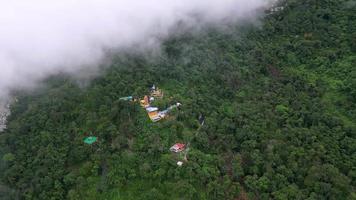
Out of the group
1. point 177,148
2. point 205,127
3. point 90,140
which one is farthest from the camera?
point 205,127

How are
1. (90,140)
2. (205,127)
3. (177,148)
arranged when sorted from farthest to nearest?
1. (205,127)
2. (90,140)
3. (177,148)

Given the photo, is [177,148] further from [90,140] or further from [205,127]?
[90,140]

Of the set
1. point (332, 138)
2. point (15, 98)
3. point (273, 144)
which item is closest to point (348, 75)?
point (332, 138)

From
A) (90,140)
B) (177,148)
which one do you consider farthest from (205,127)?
(90,140)

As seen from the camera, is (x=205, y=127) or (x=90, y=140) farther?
(x=205, y=127)

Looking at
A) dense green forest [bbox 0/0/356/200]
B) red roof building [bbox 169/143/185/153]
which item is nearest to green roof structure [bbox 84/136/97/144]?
dense green forest [bbox 0/0/356/200]

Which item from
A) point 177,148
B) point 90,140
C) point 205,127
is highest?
point 90,140

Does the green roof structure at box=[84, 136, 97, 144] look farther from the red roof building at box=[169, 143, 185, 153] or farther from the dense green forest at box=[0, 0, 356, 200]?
the red roof building at box=[169, 143, 185, 153]

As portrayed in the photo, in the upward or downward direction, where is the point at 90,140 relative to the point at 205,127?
upward

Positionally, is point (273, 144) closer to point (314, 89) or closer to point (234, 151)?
point (234, 151)
